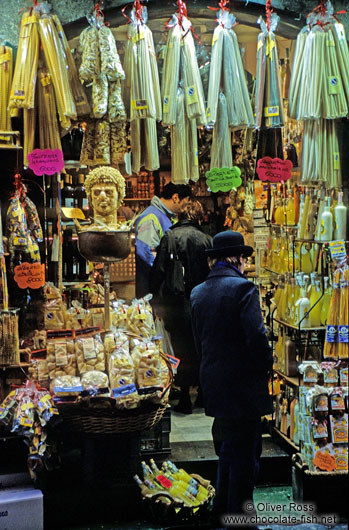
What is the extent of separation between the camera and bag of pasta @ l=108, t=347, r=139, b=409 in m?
4.18

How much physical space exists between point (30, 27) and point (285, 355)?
10.3 feet

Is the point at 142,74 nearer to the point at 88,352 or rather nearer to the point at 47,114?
the point at 47,114

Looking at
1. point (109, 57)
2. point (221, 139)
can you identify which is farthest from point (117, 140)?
point (221, 139)

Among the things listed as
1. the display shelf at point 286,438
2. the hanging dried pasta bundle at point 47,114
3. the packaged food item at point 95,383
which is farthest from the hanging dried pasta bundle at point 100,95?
the display shelf at point 286,438

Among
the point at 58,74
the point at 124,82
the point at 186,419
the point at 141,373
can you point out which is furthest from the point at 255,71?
the point at 186,419

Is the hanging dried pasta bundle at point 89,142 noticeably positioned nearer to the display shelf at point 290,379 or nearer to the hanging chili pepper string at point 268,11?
the hanging chili pepper string at point 268,11

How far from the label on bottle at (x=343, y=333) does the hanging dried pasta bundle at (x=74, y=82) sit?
7.75 ft

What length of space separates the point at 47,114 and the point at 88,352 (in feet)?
5.48

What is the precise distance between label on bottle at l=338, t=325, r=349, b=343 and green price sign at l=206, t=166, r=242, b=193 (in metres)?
1.27

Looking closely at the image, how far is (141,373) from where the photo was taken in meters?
4.31

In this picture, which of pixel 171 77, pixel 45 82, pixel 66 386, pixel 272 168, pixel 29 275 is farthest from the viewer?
pixel 272 168

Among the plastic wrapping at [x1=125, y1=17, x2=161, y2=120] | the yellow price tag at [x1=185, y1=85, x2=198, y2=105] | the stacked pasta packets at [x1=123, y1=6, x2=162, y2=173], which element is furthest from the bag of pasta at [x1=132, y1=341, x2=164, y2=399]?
the yellow price tag at [x1=185, y1=85, x2=198, y2=105]

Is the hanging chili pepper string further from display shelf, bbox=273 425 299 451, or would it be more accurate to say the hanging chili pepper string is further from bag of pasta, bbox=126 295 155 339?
display shelf, bbox=273 425 299 451

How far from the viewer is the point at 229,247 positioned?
4.04m
